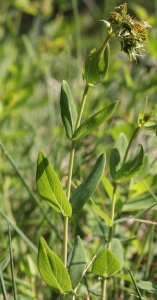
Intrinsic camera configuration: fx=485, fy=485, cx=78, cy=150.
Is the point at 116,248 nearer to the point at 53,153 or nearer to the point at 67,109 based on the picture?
the point at 67,109

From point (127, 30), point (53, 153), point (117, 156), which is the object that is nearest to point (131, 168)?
point (117, 156)

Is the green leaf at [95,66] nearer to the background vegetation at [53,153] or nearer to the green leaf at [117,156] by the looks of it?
the green leaf at [117,156]

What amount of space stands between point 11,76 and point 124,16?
33.9 inches

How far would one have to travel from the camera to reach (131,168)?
1.62 ft

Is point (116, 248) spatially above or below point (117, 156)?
below

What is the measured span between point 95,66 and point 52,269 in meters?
0.19

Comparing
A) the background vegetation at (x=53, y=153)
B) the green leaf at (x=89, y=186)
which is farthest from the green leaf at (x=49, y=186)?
the background vegetation at (x=53, y=153)

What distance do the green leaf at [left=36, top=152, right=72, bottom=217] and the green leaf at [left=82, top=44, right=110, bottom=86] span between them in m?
0.09

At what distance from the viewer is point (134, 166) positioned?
1.61 ft

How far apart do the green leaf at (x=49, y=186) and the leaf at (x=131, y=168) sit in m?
0.07

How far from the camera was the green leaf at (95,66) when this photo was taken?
0.45m

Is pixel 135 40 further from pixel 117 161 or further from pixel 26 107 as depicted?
Result: pixel 26 107

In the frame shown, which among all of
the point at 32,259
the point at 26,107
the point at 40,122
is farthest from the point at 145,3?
the point at 32,259

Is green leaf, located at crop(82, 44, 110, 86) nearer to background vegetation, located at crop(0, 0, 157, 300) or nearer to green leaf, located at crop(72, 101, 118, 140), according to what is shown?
green leaf, located at crop(72, 101, 118, 140)
